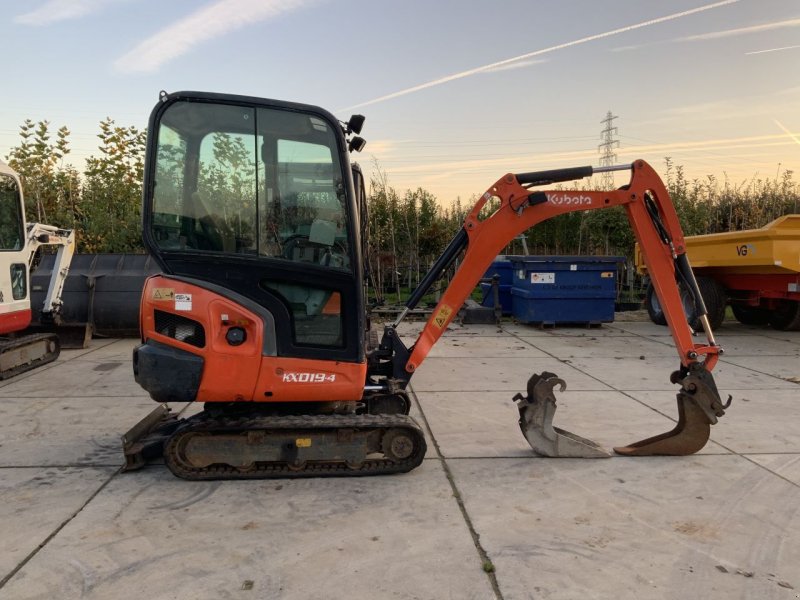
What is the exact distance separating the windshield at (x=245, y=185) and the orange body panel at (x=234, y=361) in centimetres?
35

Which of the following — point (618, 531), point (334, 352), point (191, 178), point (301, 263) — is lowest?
point (618, 531)

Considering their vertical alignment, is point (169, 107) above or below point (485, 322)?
above

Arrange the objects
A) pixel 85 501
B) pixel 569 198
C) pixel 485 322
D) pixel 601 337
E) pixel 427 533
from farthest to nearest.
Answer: pixel 485 322 < pixel 601 337 < pixel 569 198 < pixel 85 501 < pixel 427 533

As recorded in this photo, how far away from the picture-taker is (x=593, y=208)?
192 inches

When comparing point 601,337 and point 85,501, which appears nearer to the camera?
point 85,501

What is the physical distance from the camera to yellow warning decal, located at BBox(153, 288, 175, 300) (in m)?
4.05

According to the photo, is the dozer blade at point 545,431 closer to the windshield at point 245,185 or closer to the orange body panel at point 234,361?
the orange body panel at point 234,361

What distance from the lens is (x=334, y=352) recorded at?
168 inches

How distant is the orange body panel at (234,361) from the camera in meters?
4.05

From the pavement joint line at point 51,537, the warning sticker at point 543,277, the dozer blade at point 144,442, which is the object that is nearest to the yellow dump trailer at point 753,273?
the warning sticker at point 543,277

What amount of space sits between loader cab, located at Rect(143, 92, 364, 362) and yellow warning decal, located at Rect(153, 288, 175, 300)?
0.14m

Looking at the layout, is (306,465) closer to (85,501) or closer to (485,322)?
(85,501)

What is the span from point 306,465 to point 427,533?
1.21 metres

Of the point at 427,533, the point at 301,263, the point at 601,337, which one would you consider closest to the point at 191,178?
the point at 301,263
